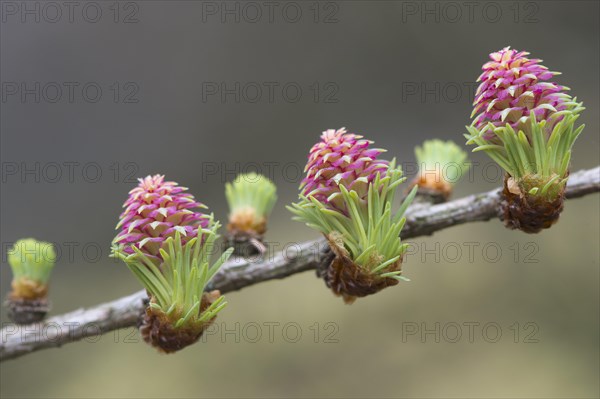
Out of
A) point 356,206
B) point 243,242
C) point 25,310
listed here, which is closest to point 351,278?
point 356,206

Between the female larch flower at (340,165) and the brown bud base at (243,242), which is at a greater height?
the female larch flower at (340,165)

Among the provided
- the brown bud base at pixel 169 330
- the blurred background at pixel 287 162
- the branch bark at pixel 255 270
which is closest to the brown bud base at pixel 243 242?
the branch bark at pixel 255 270

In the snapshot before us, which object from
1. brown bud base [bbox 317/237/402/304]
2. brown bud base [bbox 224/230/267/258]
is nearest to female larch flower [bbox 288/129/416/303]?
brown bud base [bbox 317/237/402/304]

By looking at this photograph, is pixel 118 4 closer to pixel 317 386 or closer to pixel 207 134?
pixel 207 134

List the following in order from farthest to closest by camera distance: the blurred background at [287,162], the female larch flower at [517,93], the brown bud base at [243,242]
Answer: the blurred background at [287,162], the brown bud base at [243,242], the female larch flower at [517,93]

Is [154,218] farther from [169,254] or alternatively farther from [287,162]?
[287,162]

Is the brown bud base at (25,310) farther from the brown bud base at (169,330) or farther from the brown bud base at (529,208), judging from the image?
the brown bud base at (529,208)
